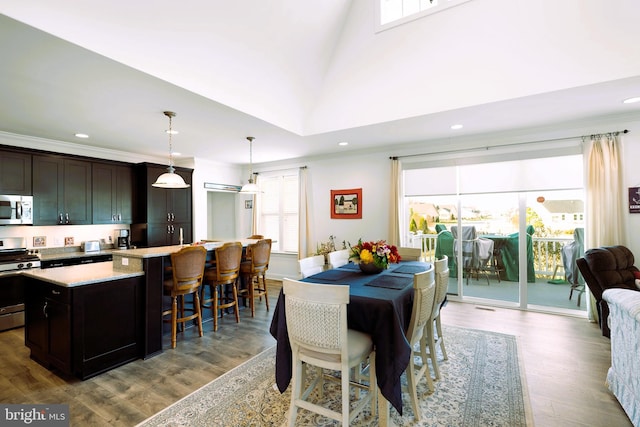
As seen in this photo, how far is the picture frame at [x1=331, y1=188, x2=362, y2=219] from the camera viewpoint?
5.74m

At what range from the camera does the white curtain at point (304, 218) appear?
247 inches

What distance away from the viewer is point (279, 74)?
369 centimetres

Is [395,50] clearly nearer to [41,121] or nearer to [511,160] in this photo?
[511,160]

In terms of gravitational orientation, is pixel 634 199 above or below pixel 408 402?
above


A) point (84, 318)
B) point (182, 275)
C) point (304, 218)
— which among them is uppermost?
point (304, 218)

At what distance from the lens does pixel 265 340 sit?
3520 millimetres

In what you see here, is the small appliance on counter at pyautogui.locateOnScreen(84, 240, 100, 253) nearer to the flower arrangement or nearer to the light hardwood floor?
the light hardwood floor

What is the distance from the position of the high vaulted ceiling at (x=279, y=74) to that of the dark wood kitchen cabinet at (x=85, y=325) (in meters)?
1.94

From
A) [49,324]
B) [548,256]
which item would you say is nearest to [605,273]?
[548,256]

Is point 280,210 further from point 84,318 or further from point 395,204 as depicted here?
point 84,318

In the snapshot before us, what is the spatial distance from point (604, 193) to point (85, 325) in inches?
241

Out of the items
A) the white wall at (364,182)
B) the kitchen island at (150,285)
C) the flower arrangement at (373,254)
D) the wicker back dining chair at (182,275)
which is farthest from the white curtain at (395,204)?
the kitchen island at (150,285)

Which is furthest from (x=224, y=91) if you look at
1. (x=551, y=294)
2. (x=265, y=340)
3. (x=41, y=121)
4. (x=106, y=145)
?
(x=551, y=294)

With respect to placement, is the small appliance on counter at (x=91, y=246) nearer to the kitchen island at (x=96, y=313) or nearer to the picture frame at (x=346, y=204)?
the kitchen island at (x=96, y=313)
